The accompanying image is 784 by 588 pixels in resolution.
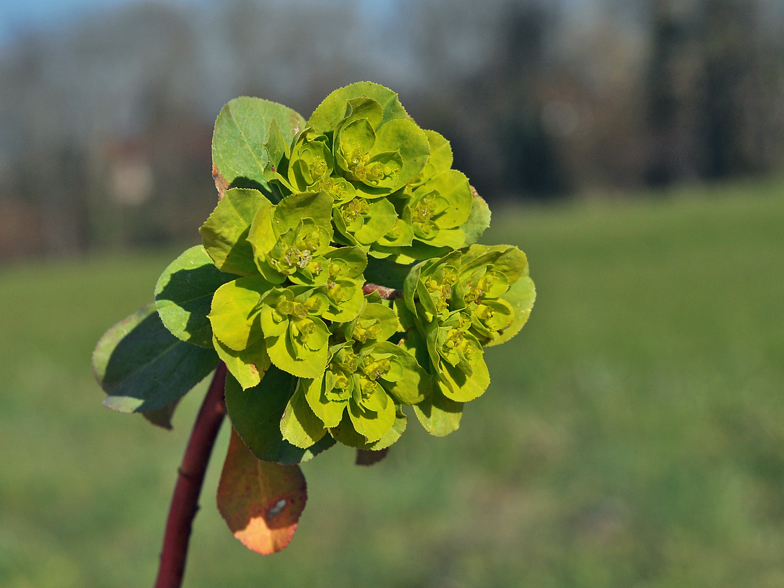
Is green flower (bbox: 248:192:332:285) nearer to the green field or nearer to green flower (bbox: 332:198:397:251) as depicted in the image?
green flower (bbox: 332:198:397:251)

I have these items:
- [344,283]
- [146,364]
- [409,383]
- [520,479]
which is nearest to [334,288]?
A: [344,283]

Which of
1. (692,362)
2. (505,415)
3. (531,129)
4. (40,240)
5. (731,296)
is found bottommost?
(40,240)

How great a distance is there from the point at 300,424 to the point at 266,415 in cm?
6

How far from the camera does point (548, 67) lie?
82.1 ft

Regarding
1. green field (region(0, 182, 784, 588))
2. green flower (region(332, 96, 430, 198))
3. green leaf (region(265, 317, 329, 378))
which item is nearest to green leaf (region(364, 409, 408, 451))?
green leaf (region(265, 317, 329, 378))

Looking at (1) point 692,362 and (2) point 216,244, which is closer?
(2) point 216,244

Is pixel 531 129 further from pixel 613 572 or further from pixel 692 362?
pixel 613 572

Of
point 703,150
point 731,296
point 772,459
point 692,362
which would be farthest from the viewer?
point 703,150

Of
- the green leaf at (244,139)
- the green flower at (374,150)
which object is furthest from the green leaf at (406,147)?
the green leaf at (244,139)

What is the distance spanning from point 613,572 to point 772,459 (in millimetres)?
1771

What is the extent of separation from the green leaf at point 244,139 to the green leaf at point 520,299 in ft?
0.85

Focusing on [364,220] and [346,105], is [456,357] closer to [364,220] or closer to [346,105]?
[364,220]

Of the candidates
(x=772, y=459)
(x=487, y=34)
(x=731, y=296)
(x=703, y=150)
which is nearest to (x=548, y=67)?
(x=487, y=34)

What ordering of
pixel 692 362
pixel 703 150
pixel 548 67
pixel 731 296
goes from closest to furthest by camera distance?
pixel 692 362
pixel 731 296
pixel 703 150
pixel 548 67
